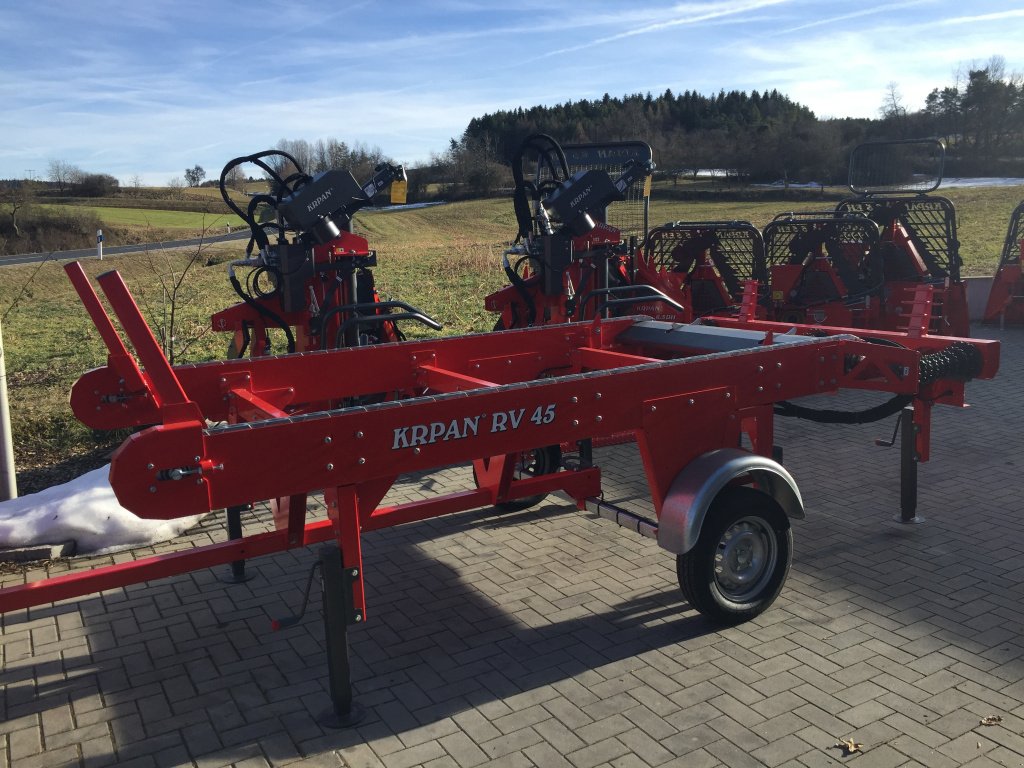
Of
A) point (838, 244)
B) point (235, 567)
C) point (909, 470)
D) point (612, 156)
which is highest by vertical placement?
point (612, 156)

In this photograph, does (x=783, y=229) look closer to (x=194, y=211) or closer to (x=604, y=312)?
(x=604, y=312)

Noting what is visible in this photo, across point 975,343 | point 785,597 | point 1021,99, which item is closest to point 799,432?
point 975,343

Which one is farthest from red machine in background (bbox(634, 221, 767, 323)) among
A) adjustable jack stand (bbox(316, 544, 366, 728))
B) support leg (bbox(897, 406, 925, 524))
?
adjustable jack stand (bbox(316, 544, 366, 728))

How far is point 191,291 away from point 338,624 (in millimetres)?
16292

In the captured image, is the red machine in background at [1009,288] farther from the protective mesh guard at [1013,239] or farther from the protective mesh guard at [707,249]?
the protective mesh guard at [707,249]

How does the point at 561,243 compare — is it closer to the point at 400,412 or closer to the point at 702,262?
the point at 702,262

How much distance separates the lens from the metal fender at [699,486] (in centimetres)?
399

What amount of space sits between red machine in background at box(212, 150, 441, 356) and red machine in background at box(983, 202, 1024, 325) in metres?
9.52

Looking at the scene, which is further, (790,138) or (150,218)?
(790,138)

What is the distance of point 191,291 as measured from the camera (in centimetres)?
1833

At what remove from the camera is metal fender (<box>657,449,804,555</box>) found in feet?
13.1

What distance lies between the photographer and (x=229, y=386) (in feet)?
14.1

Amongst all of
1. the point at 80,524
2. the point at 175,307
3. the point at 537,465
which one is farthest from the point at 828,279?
the point at 175,307

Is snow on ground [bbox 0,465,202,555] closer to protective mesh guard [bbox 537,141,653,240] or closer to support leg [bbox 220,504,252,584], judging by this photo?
support leg [bbox 220,504,252,584]
